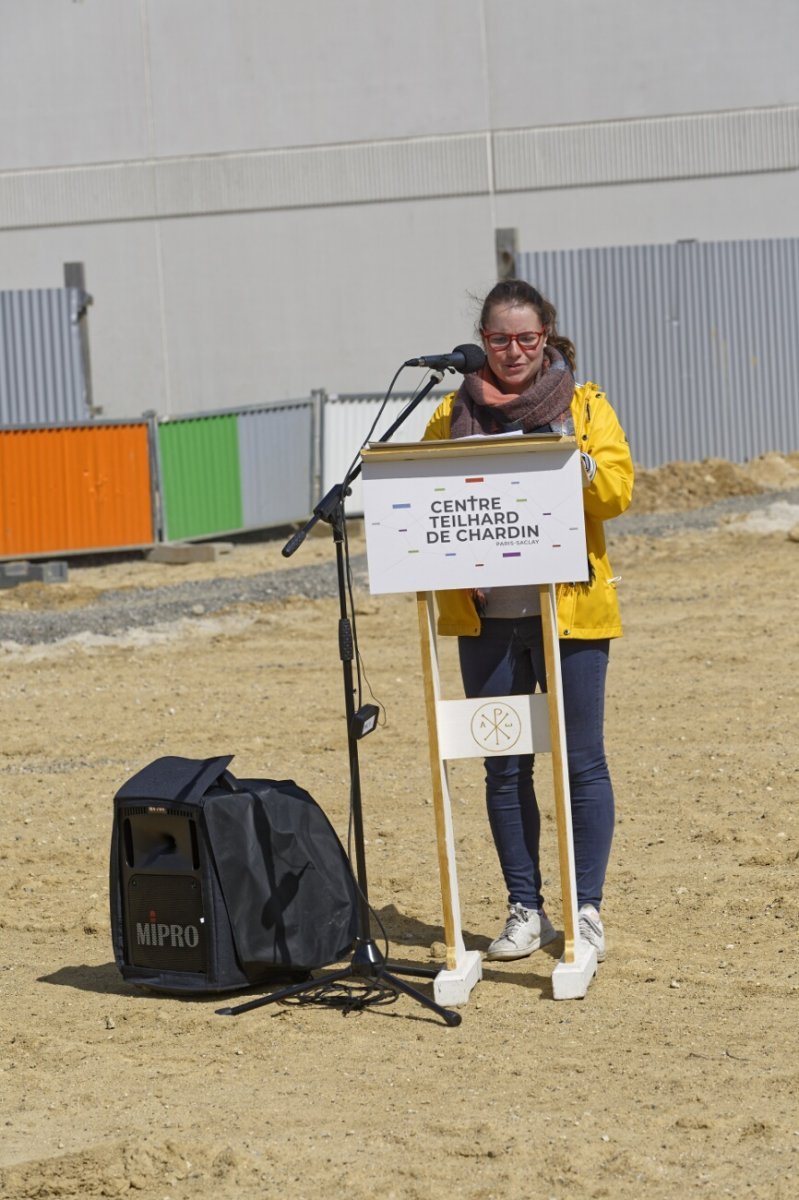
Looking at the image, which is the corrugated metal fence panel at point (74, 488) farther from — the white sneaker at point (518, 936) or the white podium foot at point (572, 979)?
the white podium foot at point (572, 979)

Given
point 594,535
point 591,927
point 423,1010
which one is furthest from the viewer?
point 591,927

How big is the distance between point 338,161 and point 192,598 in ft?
38.8

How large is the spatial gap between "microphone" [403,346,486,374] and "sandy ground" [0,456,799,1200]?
191cm

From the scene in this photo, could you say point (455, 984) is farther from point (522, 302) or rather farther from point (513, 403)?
point (522, 302)

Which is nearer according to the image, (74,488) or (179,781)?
(179,781)

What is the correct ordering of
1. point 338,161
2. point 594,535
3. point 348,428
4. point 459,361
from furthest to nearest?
point 338,161 → point 348,428 → point 594,535 → point 459,361

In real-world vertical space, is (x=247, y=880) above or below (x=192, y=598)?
below

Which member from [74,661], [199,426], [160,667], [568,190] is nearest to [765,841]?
[160,667]

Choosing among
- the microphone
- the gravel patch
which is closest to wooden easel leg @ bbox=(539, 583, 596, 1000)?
the microphone

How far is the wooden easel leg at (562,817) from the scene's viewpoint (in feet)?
16.7

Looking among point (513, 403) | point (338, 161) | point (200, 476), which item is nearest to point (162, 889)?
point (513, 403)

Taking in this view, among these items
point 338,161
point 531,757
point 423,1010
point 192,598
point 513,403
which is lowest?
point 423,1010

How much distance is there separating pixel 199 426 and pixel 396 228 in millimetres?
7180

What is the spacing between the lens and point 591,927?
5.47 m
